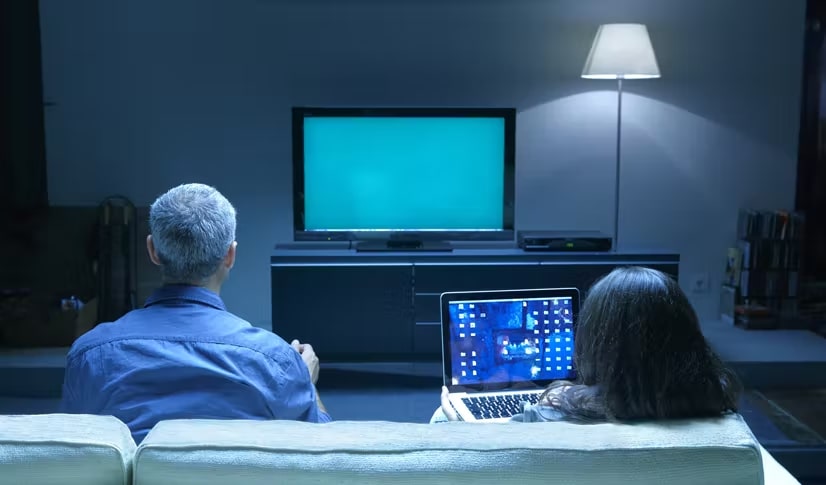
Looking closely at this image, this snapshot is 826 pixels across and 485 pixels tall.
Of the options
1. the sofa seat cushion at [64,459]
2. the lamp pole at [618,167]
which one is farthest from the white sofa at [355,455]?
the lamp pole at [618,167]

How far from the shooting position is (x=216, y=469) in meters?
1.05

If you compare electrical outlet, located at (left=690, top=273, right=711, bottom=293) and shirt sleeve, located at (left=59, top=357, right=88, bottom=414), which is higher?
shirt sleeve, located at (left=59, top=357, right=88, bottom=414)

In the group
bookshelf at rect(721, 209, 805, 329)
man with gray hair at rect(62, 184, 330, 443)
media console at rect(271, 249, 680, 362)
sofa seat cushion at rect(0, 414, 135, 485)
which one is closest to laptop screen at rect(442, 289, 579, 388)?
man with gray hair at rect(62, 184, 330, 443)

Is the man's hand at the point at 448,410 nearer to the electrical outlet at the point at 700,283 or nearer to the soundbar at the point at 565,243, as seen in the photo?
the soundbar at the point at 565,243

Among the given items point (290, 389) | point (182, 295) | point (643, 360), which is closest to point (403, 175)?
point (182, 295)

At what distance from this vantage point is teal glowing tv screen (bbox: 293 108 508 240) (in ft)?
15.0

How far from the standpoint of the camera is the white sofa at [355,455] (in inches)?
41.3

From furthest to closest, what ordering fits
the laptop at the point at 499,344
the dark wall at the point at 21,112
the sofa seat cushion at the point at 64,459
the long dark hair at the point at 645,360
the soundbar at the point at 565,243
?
the dark wall at the point at 21,112, the soundbar at the point at 565,243, the laptop at the point at 499,344, the long dark hair at the point at 645,360, the sofa seat cushion at the point at 64,459

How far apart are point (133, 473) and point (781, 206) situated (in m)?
4.60

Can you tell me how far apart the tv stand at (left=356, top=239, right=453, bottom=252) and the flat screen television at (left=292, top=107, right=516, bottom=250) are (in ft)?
0.04

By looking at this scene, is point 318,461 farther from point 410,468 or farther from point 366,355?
point 366,355

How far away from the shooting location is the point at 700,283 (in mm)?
4898

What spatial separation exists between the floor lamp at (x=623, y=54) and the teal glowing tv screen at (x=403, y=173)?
0.54 m

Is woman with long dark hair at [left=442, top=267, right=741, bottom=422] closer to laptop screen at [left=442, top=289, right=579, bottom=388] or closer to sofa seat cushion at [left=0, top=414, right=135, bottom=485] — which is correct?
laptop screen at [left=442, top=289, right=579, bottom=388]
